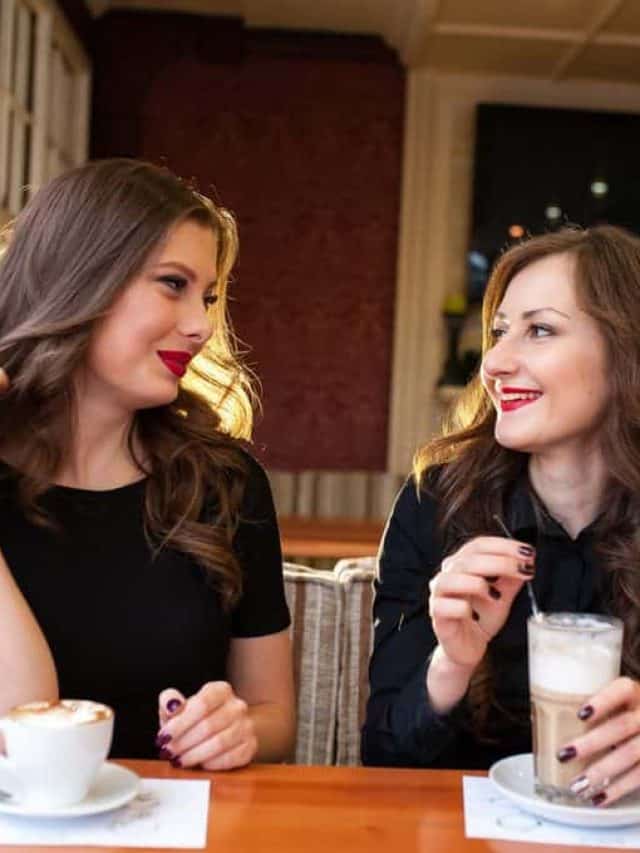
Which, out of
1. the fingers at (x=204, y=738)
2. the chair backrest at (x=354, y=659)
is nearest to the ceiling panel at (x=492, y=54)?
the chair backrest at (x=354, y=659)

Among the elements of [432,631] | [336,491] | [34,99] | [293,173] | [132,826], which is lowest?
[132,826]

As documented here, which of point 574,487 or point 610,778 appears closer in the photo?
point 610,778

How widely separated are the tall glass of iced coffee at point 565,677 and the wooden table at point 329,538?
5.06 ft

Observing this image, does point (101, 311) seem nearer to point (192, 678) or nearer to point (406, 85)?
point (192, 678)

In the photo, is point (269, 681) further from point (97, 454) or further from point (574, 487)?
point (574, 487)

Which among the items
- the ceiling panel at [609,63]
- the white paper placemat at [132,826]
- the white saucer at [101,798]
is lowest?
the white paper placemat at [132,826]

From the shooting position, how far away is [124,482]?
5.38 feet

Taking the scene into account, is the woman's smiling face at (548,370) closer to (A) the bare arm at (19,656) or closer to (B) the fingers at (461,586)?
(B) the fingers at (461,586)

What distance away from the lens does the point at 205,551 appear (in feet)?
5.18

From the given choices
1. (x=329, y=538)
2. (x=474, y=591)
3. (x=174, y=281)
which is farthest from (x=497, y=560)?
(x=329, y=538)

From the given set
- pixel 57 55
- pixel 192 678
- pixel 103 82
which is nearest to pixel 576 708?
pixel 192 678

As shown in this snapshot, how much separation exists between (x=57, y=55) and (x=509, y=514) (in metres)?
3.78

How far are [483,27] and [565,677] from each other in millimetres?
4256

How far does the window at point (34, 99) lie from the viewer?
3.86m
